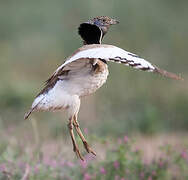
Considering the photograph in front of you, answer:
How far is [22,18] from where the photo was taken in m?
13.5

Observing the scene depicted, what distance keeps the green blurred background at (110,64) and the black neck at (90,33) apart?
3.44 metres

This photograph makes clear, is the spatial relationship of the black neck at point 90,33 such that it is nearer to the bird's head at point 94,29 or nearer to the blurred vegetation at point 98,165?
the bird's head at point 94,29

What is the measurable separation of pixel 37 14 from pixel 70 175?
320 inches

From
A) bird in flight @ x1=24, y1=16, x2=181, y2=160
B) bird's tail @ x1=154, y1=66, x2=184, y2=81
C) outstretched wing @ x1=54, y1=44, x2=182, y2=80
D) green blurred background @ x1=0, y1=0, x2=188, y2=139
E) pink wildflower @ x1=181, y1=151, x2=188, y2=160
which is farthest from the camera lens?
green blurred background @ x1=0, y1=0, x2=188, y2=139

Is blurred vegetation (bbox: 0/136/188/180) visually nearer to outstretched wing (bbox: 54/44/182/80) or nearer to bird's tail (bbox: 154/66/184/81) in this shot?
outstretched wing (bbox: 54/44/182/80)

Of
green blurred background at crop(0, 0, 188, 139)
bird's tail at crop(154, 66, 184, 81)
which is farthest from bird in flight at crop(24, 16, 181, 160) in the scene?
green blurred background at crop(0, 0, 188, 139)

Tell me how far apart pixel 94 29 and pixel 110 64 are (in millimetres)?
6193

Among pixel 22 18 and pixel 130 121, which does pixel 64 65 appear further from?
pixel 22 18

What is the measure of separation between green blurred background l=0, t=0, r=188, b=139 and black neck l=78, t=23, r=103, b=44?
344 cm

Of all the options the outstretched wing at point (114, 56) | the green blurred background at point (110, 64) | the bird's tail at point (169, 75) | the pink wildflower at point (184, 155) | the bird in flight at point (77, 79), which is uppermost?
the outstretched wing at point (114, 56)

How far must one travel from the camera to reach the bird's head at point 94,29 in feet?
14.2

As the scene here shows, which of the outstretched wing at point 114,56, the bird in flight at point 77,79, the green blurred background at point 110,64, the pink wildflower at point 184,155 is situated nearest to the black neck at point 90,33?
the bird in flight at point 77,79

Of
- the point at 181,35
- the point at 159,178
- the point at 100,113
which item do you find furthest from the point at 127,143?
the point at 181,35

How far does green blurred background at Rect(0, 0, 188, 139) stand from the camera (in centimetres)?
909
